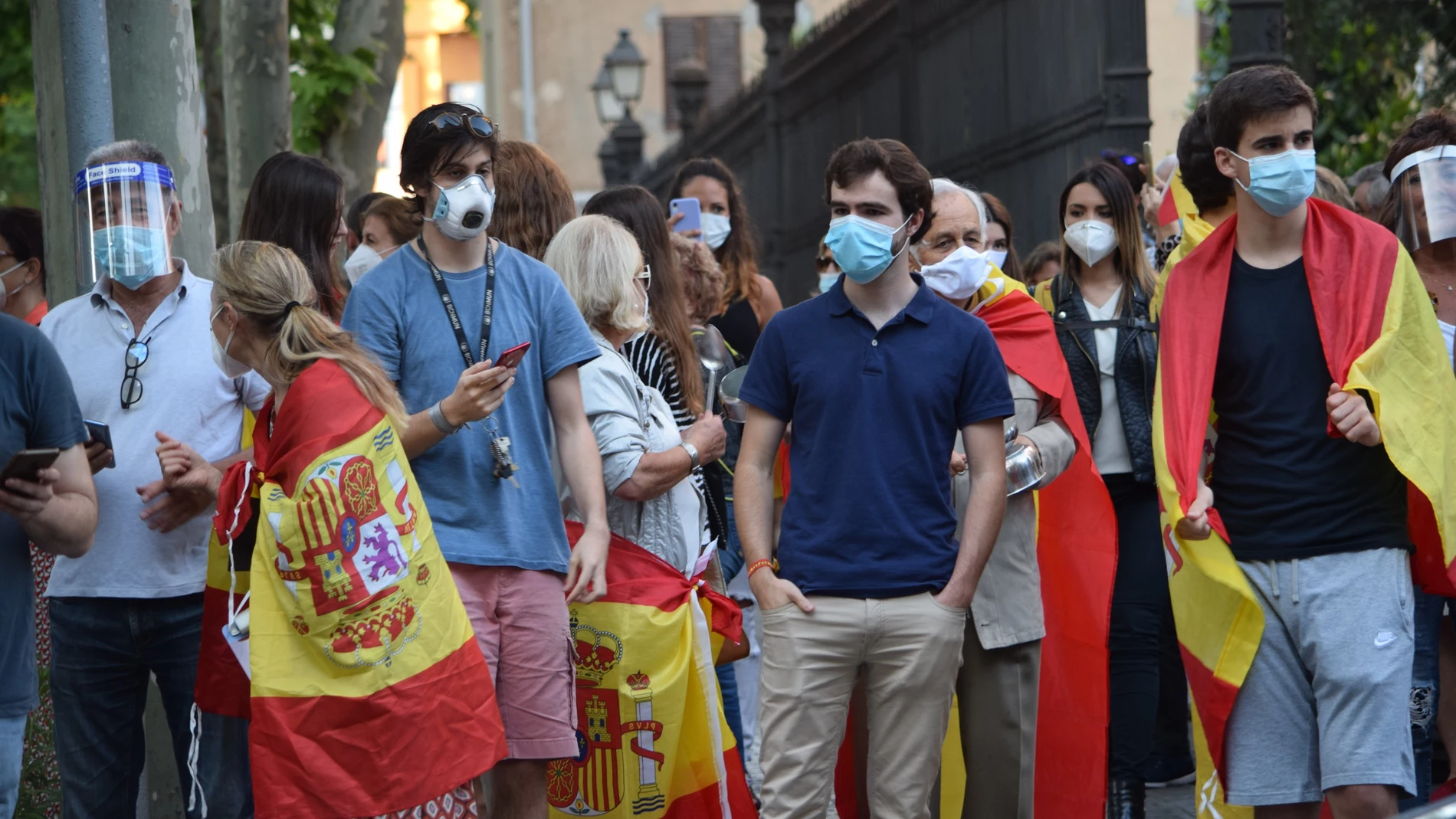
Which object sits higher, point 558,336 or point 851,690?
point 558,336

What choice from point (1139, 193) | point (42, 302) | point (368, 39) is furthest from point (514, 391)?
point (368, 39)

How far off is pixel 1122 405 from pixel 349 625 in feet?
9.83

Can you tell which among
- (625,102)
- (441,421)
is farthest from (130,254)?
(625,102)

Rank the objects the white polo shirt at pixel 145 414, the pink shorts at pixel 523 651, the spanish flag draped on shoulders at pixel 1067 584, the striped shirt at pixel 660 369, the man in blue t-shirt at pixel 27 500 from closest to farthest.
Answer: the man in blue t-shirt at pixel 27 500
the pink shorts at pixel 523 651
the white polo shirt at pixel 145 414
the spanish flag draped on shoulders at pixel 1067 584
the striped shirt at pixel 660 369

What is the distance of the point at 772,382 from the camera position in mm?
4730

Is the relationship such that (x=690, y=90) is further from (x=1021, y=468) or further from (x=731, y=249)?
(x=1021, y=468)

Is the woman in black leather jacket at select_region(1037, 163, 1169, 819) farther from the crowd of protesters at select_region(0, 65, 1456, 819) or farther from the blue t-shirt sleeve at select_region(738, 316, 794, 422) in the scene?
the blue t-shirt sleeve at select_region(738, 316, 794, 422)

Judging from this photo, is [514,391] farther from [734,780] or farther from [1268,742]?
[1268,742]

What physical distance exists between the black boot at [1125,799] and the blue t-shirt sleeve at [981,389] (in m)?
1.84

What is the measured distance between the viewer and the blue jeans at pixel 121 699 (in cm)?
496

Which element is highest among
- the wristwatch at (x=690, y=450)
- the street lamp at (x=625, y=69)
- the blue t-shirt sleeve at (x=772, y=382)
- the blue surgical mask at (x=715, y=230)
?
the street lamp at (x=625, y=69)

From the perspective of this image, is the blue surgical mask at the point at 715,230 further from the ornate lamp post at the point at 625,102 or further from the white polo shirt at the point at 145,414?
the ornate lamp post at the point at 625,102

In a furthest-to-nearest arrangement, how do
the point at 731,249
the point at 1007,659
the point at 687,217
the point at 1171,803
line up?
1. the point at 731,249
2. the point at 687,217
3. the point at 1171,803
4. the point at 1007,659

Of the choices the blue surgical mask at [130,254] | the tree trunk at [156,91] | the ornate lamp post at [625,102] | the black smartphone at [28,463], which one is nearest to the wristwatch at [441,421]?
the black smartphone at [28,463]
